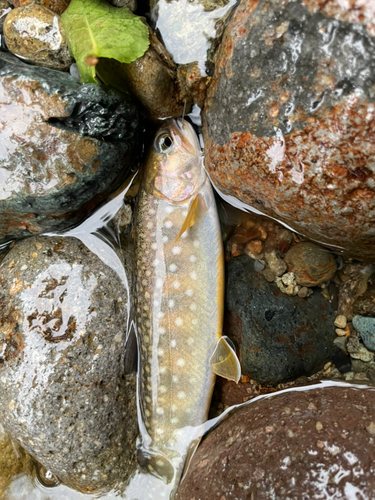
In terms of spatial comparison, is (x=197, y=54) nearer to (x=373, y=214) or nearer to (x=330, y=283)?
(x=373, y=214)

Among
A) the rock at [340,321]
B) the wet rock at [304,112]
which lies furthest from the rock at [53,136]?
→ the rock at [340,321]

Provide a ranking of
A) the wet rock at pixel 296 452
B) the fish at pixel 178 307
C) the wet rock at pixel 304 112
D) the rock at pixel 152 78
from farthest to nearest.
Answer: the fish at pixel 178 307 < the rock at pixel 152 78 < the wet rock at pixel 296 452 < the wet rock at pixel 304 112

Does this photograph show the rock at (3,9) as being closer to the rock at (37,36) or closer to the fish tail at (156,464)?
the rock at (37,36)

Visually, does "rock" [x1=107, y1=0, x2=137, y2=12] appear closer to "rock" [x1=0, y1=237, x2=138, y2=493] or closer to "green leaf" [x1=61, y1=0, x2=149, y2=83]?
"green leaf" [x1=61, y1=0, x2=149, y2=83]

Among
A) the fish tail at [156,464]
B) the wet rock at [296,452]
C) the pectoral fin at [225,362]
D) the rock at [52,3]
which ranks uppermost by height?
the rock at [52,3]

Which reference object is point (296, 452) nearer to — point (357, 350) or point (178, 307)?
point (357, 350)

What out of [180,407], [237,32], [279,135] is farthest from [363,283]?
[237,32]

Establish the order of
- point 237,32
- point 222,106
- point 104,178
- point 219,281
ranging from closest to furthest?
point 237,32, point 222,106, point 104,178, point 219,281

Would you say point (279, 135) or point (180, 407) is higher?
point (279, 135)
